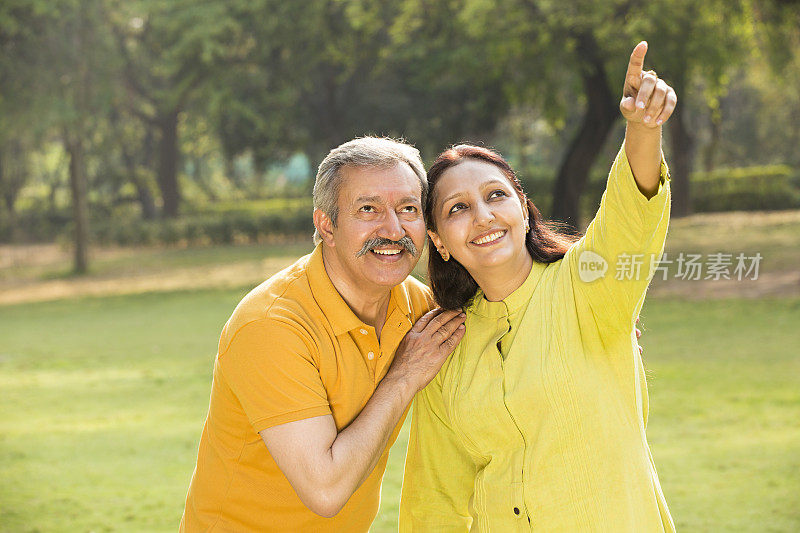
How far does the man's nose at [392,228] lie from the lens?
2754mm

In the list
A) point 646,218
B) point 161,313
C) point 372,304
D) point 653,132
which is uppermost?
point 653,132

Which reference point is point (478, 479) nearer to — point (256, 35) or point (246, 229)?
point (256, 35)

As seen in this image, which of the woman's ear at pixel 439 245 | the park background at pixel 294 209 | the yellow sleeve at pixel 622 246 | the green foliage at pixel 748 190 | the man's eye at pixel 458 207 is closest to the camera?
the yellow sleeve at pixel 622 246

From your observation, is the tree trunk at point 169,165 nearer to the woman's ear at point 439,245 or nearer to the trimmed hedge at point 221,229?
the trimmed hedge at point 221,229

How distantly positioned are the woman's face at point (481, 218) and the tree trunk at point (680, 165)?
23.4 metres

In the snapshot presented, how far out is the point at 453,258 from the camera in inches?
117

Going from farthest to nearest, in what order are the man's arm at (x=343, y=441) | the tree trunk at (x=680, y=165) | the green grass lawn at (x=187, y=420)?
the tree trunk at (x=680, y=165) → the green grass lawn at (x=187, y=420) → the man's arm at (x=343, y=441)

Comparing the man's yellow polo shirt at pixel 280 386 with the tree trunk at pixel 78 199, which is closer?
the man's yellow polo shirt at pixel 280 386

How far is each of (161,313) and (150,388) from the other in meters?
6.57

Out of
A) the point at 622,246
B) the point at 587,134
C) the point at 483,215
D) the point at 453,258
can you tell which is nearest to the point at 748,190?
the point at 587,134

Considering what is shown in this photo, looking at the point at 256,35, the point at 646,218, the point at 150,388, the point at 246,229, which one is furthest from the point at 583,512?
the point at 246,229

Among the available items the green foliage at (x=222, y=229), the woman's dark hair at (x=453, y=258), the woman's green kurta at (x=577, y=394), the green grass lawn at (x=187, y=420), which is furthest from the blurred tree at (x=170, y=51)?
the woman's green kurta at (x=577, y=394)

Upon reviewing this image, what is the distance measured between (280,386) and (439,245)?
0.74 meters

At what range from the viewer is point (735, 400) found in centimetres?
799
